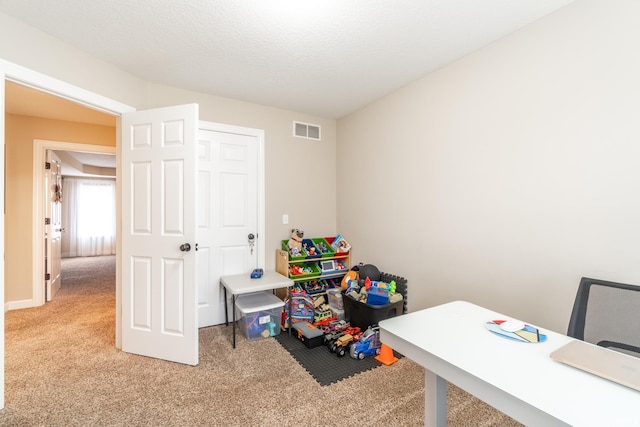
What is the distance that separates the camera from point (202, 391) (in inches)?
76.7

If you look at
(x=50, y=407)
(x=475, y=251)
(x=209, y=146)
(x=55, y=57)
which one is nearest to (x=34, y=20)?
(x=55, y=57)

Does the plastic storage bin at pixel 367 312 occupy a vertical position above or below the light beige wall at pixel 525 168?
below

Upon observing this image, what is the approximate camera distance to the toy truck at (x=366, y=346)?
92.4 inches

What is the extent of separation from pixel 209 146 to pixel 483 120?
266 centimetres

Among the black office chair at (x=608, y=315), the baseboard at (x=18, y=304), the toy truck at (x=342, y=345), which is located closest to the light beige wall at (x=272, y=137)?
the baseboard at (x=18, y=304)

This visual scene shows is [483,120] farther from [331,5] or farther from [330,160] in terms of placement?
[330,160]

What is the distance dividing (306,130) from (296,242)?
152 cm

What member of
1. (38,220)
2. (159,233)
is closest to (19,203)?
(38,220)

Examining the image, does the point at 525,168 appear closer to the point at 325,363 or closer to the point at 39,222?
the point at 325,363

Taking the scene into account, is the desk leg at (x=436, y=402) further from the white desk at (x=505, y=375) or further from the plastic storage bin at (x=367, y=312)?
the plastic storage bin at (x=367, y=312)

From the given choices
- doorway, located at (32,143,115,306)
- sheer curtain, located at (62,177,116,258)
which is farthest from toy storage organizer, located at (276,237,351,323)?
sheer curtain, located at (62,177,116,258)

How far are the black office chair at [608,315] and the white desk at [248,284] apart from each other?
87.9 inches

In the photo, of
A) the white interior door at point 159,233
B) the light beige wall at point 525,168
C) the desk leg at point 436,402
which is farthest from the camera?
the white interior door at point 159,233

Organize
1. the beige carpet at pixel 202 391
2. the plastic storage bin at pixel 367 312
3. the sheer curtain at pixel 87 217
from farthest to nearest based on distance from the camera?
1. the sheer curtain at pixel 87 217
2. the plastic storage bin at pixel 367 312
3. the beige carpet at pixel 202 391
